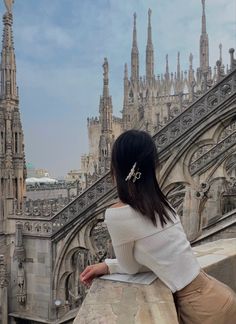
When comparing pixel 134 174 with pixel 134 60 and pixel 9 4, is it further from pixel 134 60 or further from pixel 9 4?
pixel 134 60

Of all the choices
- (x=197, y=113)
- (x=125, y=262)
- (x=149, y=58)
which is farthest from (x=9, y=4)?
(x=149, y=58)

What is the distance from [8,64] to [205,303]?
10807 millimetres

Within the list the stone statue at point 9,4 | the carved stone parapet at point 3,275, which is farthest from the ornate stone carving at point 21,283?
the stone statue at point 9,4

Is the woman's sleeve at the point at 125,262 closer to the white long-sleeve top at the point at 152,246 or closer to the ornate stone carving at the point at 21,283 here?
the white long-sleeve top at the point at 152,246

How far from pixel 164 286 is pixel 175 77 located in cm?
3837

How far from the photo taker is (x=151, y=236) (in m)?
1.40

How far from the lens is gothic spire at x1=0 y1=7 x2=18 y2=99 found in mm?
10926

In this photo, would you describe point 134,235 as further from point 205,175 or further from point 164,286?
point 205,175

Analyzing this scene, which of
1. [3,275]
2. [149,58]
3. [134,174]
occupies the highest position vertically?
[149,58]

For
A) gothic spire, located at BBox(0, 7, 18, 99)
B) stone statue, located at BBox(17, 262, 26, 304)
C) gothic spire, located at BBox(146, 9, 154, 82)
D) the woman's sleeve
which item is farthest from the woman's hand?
gothic spire, located at BBox(146, 9, 154, 82)

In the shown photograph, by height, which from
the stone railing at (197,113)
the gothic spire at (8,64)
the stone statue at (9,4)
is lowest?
the stone railing at (197,113)

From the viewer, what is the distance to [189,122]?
7336mm

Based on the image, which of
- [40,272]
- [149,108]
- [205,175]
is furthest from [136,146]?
[149,108]

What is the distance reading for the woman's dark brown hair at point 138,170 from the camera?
1416mm
